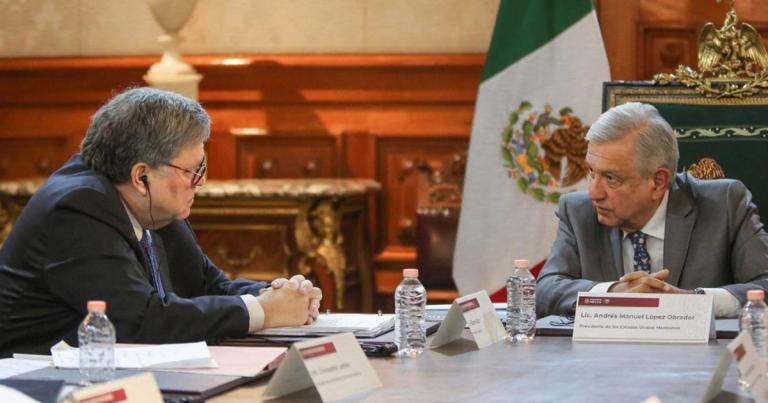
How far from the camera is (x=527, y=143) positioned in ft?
16.6

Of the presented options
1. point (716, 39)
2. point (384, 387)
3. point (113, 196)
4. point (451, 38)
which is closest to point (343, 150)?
point (451, 38)

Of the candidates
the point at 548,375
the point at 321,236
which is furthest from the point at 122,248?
the point at 321,236

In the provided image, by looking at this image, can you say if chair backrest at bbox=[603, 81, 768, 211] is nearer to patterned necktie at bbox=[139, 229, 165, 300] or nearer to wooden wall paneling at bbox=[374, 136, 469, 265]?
patterned necktie at bbox=[139, 229, 165, 300]

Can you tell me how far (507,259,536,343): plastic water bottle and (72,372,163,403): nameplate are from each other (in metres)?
1.10

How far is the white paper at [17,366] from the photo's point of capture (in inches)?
93.3

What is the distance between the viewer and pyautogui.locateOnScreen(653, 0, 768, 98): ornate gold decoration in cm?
404

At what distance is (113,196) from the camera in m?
2.89

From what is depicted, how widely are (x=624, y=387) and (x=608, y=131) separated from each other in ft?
4.43

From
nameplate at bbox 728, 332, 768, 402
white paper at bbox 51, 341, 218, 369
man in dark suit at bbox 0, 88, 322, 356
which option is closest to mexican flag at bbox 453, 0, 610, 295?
man in dark suit at bbox 0, 88, 322, 356

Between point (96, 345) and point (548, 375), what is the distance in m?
0.86

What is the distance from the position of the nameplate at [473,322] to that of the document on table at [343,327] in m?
0.17

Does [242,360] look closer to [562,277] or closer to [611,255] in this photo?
[562,277]

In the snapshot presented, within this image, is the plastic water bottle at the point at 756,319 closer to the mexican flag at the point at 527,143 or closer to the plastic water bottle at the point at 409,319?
the plastic water bottle at the point at 409,319

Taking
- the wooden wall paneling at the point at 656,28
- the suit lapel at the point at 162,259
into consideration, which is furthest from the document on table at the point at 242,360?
the wooden wall paneling at the point at 656,28
